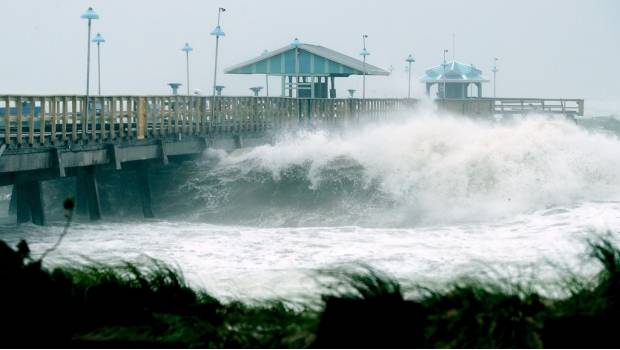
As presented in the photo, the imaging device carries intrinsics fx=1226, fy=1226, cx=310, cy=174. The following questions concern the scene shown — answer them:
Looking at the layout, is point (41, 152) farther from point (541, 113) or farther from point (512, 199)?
point (541, 113)

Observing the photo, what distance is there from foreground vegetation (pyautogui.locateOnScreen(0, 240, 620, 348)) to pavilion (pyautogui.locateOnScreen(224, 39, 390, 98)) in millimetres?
46572

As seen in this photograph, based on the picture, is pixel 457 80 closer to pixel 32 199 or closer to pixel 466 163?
pixel 466 163

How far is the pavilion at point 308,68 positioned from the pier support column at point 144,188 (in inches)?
800

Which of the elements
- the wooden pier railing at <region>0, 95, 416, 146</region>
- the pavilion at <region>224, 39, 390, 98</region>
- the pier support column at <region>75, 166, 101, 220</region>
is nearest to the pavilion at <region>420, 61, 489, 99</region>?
the pavilion at <region>224, 39, 390, 98</region>

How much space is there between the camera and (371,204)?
35000mm

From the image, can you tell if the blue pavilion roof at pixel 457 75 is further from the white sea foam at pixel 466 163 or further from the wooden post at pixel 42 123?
the wooden post at pixel 42 123

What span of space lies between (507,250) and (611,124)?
3894 inches

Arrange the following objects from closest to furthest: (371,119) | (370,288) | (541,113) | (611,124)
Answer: (370,288)
(371,119)
(541,113)
(611,124)

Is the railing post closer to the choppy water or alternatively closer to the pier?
the pier

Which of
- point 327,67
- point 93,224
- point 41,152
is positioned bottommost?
point 93,224

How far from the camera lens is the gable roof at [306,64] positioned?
56719mm

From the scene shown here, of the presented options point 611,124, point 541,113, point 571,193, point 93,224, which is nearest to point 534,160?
point 571,193

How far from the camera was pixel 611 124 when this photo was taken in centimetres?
11850

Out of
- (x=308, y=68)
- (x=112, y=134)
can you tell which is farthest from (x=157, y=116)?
(x=308, y=68)
